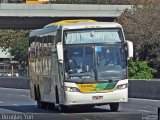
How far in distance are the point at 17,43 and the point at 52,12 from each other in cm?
3643

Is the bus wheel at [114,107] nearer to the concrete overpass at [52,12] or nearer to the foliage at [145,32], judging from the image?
the foliage at [145,32]

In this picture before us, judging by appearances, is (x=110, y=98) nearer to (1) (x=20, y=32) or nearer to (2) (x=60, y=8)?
(2) (x=60, y=8)

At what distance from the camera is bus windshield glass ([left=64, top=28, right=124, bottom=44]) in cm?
2459

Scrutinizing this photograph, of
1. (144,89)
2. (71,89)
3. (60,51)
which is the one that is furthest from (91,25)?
(144,89)

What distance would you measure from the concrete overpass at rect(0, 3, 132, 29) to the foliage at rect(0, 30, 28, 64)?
100ft

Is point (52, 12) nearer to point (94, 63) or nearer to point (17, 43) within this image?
point (17, 43)

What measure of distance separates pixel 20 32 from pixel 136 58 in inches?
1892

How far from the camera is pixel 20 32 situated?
106 metres

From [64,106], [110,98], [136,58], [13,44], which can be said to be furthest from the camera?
[13,44]

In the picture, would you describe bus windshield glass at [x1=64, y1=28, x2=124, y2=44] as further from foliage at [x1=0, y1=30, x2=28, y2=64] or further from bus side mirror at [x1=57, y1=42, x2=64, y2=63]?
foliage at [x1=0, y1=30, x2=28, y2=64]

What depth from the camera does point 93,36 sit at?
81.4ft

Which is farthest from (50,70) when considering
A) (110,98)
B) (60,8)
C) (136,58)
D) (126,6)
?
(126,6)

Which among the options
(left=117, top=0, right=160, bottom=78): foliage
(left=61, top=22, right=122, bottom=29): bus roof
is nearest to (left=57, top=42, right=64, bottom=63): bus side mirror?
(left=61, top=22, right=122, bottom=29): bus roof

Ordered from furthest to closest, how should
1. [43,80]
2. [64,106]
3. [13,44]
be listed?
[13,44] → [43,80] → [64,106]
